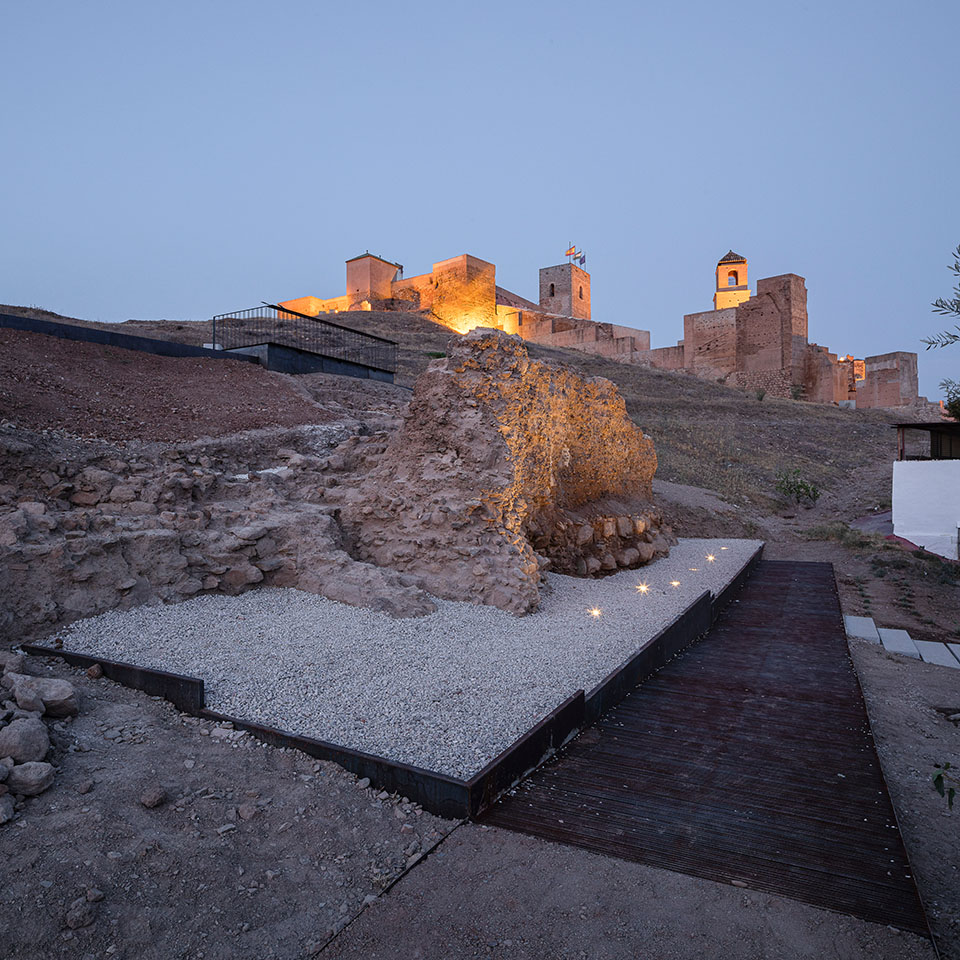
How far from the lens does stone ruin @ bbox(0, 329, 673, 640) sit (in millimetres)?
5190

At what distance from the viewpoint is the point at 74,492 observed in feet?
19.9

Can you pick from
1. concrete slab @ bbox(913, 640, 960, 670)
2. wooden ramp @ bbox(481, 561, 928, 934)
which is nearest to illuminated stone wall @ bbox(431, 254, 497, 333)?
concrete slab @ bbox(913, 640, 960, 670)

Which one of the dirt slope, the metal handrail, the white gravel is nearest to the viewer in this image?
the white gravel

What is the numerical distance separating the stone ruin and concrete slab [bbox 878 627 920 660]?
3.15m

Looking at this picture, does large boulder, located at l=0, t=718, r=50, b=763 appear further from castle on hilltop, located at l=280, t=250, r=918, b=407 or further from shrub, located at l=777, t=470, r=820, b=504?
castle on hilltop, located at l=280, t=250, r=918, b=407

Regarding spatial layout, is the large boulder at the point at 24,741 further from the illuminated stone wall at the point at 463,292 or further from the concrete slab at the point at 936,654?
the illuminated stone wall at the point at 463,292

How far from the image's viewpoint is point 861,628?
292 inches

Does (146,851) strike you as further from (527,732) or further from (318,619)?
(318,619)

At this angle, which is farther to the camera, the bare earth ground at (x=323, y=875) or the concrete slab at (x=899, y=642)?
the concrete slab at (x=899, y=642)

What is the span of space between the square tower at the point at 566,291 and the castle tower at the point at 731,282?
11.9 metres

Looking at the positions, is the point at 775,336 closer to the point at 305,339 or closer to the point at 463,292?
the point at 463,292

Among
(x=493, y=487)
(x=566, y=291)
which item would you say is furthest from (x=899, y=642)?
(x=566, y=291)

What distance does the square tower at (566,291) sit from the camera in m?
58.1

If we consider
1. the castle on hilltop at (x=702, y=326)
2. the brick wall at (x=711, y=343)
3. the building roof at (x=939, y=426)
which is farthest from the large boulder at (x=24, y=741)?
the brick wall at (x=711, y=343)
